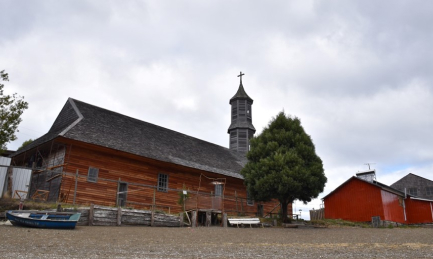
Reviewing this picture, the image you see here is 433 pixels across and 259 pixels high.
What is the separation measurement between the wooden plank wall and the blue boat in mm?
5555

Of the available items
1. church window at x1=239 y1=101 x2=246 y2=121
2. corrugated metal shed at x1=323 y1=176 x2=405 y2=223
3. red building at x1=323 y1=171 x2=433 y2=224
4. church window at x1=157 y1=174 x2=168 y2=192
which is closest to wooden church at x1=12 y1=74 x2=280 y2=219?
church window at x1=157 y1=174 x2=168 y2=192

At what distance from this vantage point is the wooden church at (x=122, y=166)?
22.4m

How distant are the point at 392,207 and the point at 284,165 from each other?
1515 cm

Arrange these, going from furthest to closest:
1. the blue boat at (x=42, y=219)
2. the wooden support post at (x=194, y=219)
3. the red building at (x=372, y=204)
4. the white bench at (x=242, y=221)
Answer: the red building at (x=372, y=204), the white bench at (x=242, y=221), the wooden support post at (x=194, y=219), the blue boat at (x=42, y=219)

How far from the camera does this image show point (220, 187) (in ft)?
103

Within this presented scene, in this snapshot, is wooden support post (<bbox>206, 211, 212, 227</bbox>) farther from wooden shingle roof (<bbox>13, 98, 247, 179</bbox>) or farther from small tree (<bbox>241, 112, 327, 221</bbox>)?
wooden shingle roof (<bbox>13, 98, 247, 179</bbox>)

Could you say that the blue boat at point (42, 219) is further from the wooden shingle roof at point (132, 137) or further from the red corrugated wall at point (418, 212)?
the red corrugated wall at point (418, 212)

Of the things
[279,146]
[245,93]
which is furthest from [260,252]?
[245,93]

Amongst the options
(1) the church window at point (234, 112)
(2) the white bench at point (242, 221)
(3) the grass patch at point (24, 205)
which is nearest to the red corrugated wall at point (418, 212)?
(1) the church window at point (234, 112)

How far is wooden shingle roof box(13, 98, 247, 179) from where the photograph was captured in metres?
23.9

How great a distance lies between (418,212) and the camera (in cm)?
3672

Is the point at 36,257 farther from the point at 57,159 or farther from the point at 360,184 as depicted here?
the point at 360,184

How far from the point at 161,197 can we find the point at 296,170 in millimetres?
9776

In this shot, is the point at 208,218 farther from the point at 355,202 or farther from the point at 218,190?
the point at 355,202
